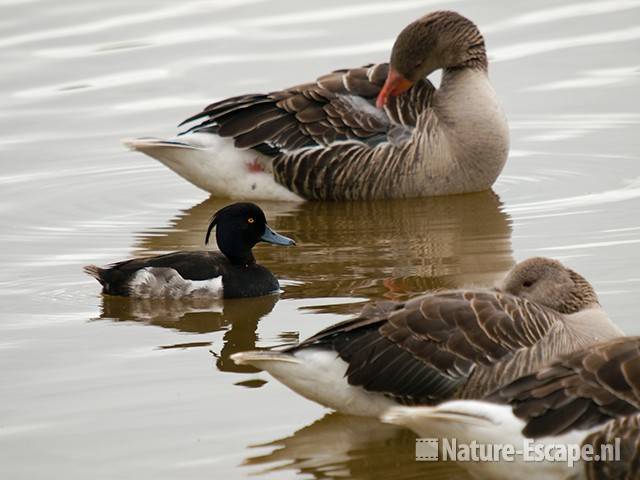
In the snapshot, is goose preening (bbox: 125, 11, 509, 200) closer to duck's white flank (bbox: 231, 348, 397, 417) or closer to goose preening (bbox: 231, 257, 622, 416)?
goose preening (bbox: 231, 257, 622, 416)

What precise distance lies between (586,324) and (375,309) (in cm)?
114

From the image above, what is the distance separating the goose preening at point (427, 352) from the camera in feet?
23.2

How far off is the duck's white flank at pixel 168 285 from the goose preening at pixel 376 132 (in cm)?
274

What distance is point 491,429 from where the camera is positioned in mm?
5875

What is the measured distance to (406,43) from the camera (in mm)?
12234

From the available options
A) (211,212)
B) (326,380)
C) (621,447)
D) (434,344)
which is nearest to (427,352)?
(434,344)

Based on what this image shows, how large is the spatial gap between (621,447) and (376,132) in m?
6.84

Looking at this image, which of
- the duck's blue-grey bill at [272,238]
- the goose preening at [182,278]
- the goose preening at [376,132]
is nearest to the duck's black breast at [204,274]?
the goose preening at [182,278]

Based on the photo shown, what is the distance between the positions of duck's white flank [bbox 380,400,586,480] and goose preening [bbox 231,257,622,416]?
104cm

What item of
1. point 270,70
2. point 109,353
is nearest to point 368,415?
point 109,353

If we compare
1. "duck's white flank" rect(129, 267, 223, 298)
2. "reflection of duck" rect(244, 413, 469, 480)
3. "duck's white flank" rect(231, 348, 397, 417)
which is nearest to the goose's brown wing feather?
"reflection of duck" rect(244, 413, 469, 480)

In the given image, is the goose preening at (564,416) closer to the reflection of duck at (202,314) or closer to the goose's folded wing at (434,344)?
the goose's folded wing at (434,344)

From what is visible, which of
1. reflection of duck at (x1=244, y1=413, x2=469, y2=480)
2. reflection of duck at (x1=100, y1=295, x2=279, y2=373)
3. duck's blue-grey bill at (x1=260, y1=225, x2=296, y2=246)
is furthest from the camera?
duck's blue-grey bill at (x1=260, y1=225, x2=296, y2=246)

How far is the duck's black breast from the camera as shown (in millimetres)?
9781
